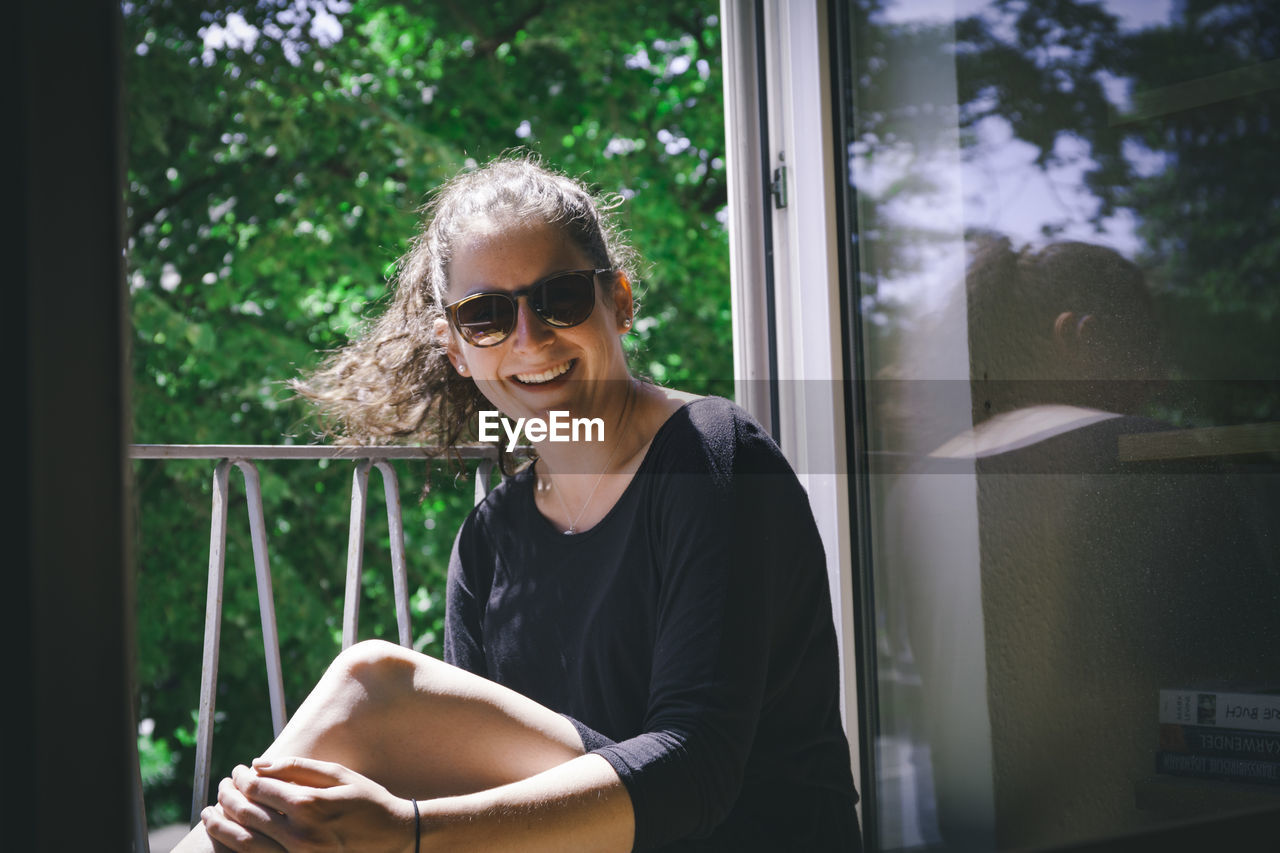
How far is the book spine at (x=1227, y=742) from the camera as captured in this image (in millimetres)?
1264

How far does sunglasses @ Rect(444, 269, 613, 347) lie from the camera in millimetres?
1427

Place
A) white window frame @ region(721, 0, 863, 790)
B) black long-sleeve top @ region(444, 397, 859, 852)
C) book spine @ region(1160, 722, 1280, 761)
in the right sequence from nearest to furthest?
black long-sleeve top @ region(444, 397, 859, 852) < book spine @ region(1160, 722, 1280, 761) < white window frame @ region(721, 0, 863, 790)

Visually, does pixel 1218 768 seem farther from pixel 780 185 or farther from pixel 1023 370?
pixel 780 185

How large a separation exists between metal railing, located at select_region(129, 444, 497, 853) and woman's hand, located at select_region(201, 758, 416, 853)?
1.57 feet

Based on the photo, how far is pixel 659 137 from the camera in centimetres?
641

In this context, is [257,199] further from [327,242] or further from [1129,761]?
[1129,761]

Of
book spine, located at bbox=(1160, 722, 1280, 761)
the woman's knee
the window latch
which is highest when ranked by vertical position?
the window latch

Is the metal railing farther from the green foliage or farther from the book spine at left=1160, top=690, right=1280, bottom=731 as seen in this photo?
the green foliage

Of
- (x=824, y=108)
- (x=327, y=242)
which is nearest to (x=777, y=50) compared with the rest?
(x=824, y=108)

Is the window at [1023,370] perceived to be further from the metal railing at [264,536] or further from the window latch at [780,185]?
the metal railing at [264,536]

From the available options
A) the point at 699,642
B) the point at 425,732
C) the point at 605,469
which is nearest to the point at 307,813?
the point at 425,732

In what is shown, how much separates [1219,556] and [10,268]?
4.48ft

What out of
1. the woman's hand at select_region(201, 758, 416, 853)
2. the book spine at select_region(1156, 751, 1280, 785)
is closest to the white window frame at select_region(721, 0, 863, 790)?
the book spine at select_region(1156, 751, 1280, 785)

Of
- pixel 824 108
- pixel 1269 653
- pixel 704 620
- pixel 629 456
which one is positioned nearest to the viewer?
pixel 704 620
